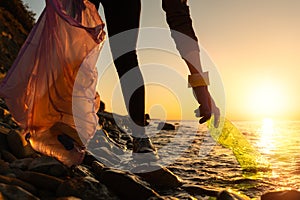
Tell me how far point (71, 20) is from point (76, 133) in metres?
0.90

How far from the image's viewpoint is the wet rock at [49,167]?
2.98 meters

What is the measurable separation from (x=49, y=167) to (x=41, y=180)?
27cm

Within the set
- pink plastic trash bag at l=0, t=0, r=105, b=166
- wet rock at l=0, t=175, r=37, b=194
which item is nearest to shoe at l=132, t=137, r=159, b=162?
pink plastic trash bag at l=0, t=0, r=105, b=166

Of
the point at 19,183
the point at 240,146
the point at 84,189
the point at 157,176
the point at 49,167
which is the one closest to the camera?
the point at 19,183

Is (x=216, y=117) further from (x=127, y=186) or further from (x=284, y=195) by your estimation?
(x=127, y=186)

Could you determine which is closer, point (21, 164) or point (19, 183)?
point (19, 183)

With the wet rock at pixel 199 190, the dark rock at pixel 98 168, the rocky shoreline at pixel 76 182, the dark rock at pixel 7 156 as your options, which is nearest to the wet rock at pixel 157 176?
the rocky shoreline at pixel 76 182

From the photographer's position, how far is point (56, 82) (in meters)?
2.61

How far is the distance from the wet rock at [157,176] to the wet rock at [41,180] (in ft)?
2.60

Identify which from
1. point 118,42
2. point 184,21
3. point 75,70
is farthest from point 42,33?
point 184,21

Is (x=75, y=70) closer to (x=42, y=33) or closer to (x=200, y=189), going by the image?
(x=42, y=33)

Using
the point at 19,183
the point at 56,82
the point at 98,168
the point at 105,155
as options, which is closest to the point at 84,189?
the point at 19,183

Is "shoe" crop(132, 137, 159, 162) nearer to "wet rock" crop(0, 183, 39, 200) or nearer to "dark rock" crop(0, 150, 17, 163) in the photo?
"wet rock" crop(0, 183, 39, 200)

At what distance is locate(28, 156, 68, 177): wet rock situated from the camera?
2.98 meters
